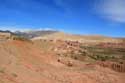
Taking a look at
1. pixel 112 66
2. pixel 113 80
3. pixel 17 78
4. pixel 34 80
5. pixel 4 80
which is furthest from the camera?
pixel 112 66

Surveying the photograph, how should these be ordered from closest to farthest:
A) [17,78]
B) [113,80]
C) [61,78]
A: [17,78] < [61,78] < [113,80]

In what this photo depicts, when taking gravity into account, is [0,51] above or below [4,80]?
above

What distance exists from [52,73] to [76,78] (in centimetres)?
197

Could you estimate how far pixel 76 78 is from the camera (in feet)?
61.1

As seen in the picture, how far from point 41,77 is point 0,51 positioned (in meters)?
4.53

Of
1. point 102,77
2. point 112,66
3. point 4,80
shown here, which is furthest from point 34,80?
point 112,66

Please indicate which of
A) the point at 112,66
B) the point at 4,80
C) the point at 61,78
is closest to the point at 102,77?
the point at 61,78

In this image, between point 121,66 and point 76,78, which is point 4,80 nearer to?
point 76,78

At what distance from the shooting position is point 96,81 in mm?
18844

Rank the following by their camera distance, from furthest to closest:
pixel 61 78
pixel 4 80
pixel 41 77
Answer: pixel 61 78 < pixel 41 77 < pixel 4 80

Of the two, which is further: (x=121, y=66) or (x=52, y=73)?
(x=121, y=66)

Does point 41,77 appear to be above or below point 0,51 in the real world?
below

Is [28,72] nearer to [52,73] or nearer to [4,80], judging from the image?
[52,73]

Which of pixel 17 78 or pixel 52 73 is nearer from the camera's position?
pixel 17 78
